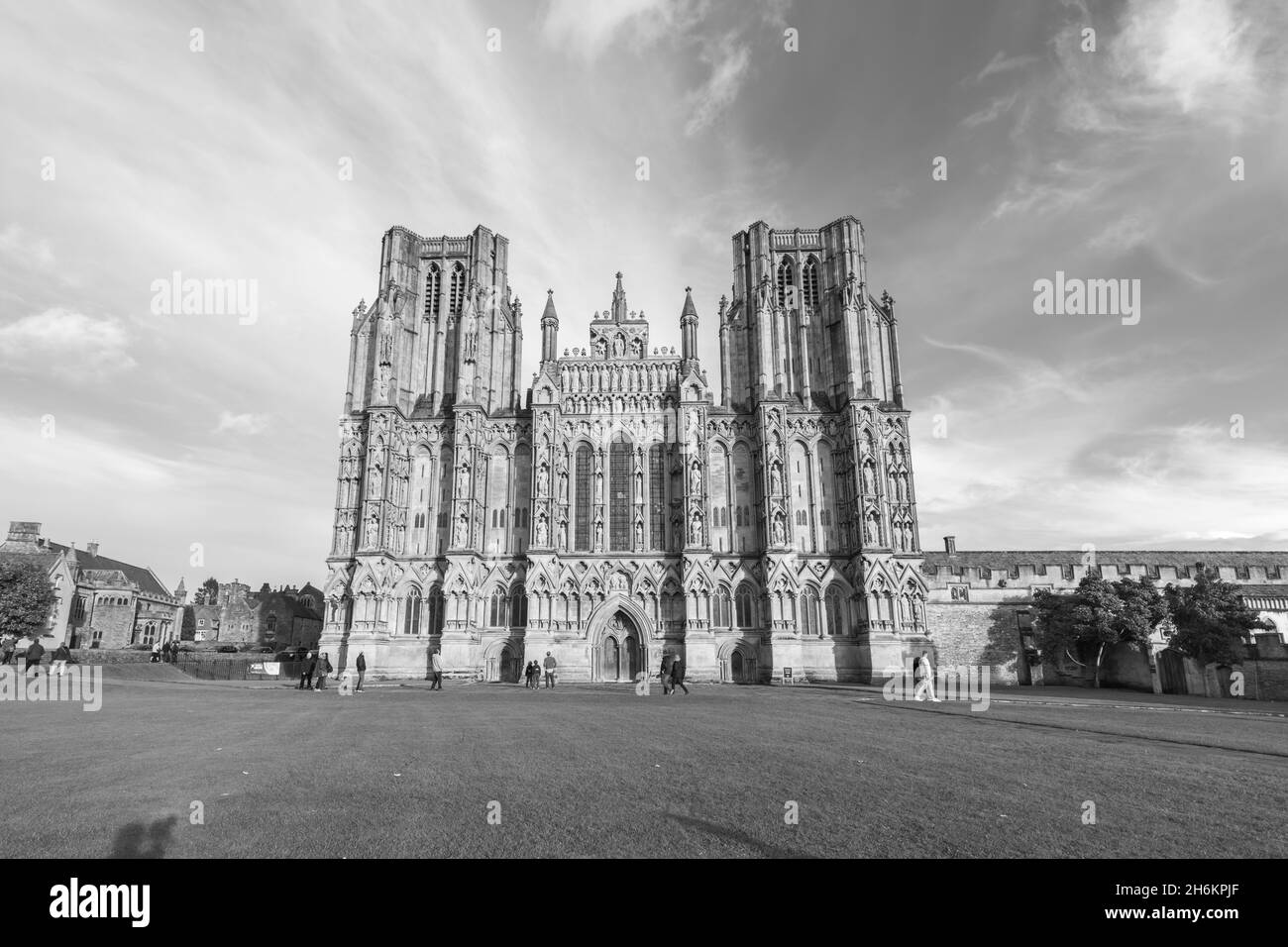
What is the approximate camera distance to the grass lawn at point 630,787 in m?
7.53

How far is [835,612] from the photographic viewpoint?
1941 inches

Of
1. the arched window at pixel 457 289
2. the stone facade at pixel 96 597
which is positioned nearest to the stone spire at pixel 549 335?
the arched window at pixel 457 289

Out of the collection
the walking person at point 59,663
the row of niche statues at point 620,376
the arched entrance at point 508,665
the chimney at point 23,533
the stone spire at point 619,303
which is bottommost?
the arched entrance at point 508,665

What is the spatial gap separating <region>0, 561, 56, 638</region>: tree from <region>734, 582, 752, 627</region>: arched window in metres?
52.5

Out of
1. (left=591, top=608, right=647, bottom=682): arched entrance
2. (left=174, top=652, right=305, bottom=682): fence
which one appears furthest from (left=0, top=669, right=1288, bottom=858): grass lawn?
(left=591, top=608, right=647, bottom=682): arched entrance

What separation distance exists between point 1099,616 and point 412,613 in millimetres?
46453

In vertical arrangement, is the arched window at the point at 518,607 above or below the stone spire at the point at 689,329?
below

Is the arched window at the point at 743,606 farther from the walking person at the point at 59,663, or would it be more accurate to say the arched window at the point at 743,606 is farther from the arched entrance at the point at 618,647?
the walking person at the point at 59,663

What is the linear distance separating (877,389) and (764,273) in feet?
43.2

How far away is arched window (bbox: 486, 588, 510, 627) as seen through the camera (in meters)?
Result: 49.1

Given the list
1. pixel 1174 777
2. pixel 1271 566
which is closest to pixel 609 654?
pixel 1174 777

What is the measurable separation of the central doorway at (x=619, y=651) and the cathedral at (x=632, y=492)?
100 mm

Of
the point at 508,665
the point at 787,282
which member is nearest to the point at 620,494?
the point at 508,665
